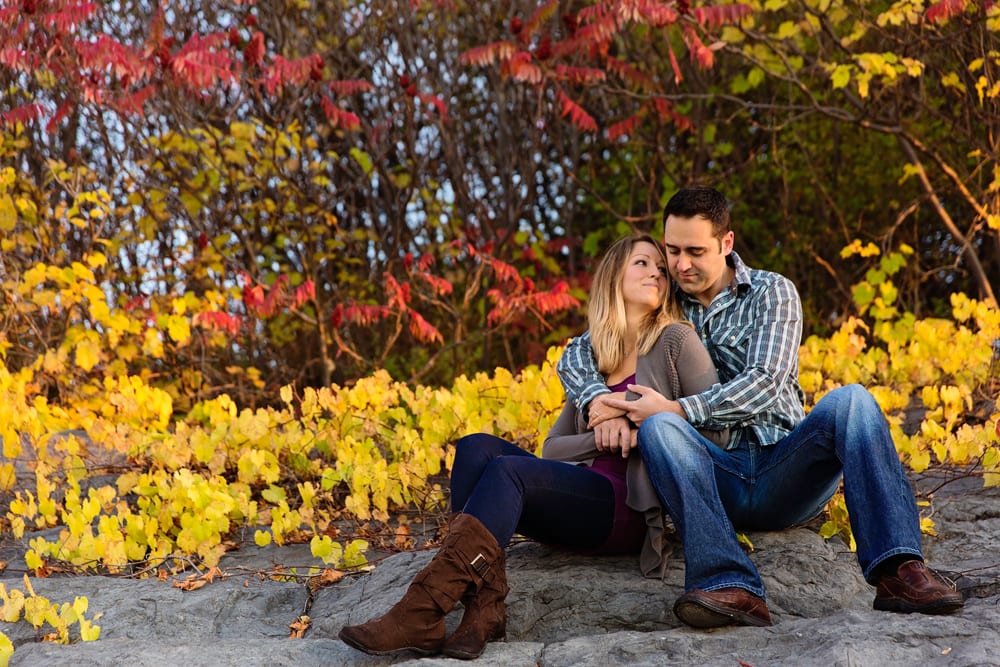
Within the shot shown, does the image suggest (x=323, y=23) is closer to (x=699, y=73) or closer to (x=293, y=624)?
(x=699, y=73)

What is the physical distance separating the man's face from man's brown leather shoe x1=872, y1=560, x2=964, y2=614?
3.55ft

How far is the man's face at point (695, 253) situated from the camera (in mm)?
3246

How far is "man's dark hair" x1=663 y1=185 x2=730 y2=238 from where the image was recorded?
324 centimetres

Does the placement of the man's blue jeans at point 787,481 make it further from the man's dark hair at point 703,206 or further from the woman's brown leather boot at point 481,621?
the man's dark hair at point 703,206

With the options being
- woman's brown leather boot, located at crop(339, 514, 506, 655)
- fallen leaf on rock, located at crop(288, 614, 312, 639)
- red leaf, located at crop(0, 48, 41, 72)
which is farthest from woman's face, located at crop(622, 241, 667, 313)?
red leaf, located at crop(0, 48, 41, 72)

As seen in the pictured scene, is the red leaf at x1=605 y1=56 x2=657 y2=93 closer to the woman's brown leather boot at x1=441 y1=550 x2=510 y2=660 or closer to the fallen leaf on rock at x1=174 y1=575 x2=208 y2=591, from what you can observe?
the fallen leaf on rock at x1=174 y1=575 x2=208 y2=591

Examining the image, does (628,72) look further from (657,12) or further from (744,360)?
(744,360)

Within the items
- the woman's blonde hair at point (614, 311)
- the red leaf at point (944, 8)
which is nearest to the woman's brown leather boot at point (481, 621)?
the woman's blonde hair at point (614, 311)

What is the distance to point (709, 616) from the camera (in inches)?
104

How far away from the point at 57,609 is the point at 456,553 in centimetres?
136

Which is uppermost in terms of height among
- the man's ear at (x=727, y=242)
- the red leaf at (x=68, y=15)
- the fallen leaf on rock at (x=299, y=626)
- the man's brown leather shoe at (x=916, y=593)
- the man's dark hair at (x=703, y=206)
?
the red leaf at (x=68, y=15)

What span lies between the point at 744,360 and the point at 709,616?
891 millimetres

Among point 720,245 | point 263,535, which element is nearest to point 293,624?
point 263,535

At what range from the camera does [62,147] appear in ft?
23.7
